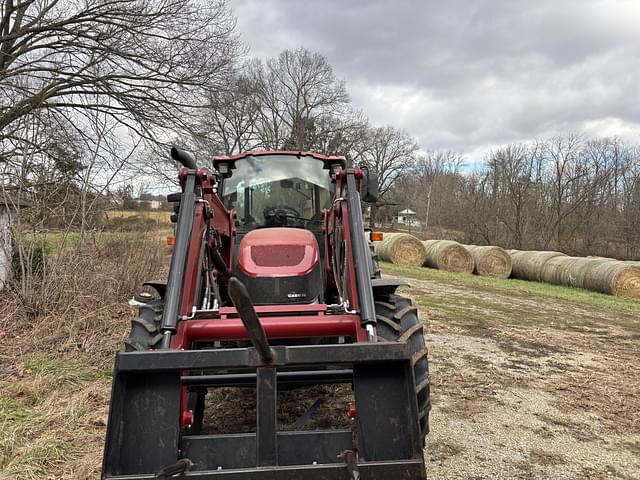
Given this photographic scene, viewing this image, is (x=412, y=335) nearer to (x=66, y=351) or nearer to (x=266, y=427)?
(x=266, y=427)

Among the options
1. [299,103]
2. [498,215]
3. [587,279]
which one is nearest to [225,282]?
[587,279]

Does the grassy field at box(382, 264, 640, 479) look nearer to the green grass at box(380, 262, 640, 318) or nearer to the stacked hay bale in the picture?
the green grass at box(380, 262, 640, 318)

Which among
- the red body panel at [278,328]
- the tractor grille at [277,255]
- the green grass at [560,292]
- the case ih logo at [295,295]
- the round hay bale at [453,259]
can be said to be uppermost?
the tractor grille at [277,255]

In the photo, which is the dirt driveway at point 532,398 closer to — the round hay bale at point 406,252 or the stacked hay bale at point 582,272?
the stacked hay bale at point 582,272

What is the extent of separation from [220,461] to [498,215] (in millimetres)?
31141

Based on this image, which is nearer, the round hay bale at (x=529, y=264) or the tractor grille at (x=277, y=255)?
the tractor grille at (x=277, y=255)

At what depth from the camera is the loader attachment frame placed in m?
2.07

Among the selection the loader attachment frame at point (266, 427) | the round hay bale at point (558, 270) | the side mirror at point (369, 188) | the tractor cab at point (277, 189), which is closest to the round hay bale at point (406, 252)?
the round hay bale at point (558, 270)

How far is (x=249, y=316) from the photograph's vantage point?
173 cm

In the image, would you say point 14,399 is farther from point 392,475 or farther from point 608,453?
point 608,453

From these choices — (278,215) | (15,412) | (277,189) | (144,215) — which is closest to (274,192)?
(277,189)

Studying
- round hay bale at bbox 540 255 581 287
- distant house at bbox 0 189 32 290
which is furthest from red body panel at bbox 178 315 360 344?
round hay bale at bbox 540 255 581 287

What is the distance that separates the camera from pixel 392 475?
2064 mm

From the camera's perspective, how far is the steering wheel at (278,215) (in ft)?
14.4
